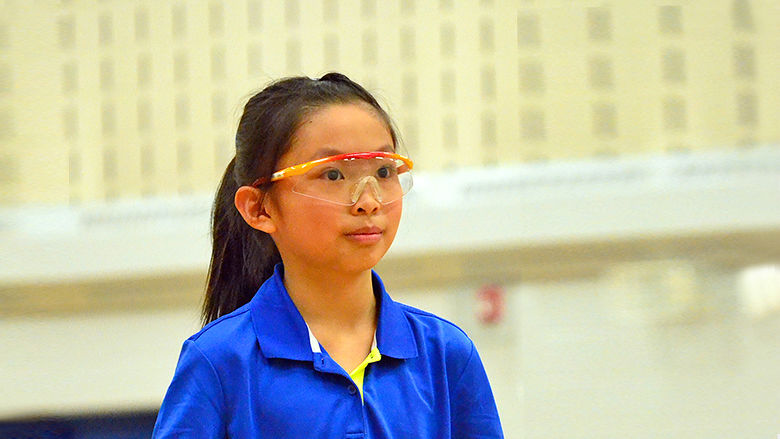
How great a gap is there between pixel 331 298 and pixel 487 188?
3.46 meters

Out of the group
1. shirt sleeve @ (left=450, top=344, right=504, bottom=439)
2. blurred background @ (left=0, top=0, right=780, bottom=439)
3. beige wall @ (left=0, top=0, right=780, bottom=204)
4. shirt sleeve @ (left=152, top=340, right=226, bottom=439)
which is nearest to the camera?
shirt sleeve @ (left=152, top=340, right=226, bottom=439)

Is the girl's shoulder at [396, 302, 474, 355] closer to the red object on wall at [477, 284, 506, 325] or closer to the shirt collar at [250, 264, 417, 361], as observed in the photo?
the shirt collar at [250, 264, 417, 361]

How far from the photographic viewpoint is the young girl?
0.70 meters

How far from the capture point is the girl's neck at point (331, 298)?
764 mm

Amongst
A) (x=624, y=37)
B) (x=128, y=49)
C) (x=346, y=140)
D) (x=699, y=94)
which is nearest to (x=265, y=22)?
(x=128, y=49)

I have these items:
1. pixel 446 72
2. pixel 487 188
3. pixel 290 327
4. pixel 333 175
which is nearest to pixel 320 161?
pixel 333 175

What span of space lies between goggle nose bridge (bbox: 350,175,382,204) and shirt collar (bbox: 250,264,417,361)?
9cm

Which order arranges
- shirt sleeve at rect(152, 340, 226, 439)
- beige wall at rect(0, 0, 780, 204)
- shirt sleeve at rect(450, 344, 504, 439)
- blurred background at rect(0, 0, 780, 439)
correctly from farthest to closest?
beige wall at rect(0, 0, 780, 204)
blurred background at rect(0, 0, 780, 439)
shirt sleeve at rect(450, 344, 504, 439)
shirt sleeve at rect(152, 340, 226, 439)

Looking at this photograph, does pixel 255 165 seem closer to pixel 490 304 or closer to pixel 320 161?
pixel 320 161

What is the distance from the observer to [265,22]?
4285mm

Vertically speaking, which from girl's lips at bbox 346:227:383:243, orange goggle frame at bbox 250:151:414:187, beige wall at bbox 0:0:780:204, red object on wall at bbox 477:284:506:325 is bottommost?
red object on wall at bbox 477:284:506:325

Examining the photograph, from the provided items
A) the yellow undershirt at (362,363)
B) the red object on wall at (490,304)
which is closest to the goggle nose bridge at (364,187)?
the yellow undershirt at (362,363)

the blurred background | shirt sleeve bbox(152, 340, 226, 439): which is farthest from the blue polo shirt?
the blurred background

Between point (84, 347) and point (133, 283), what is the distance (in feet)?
1.28
